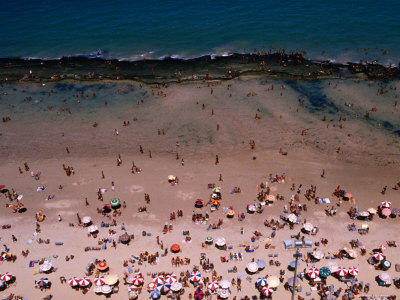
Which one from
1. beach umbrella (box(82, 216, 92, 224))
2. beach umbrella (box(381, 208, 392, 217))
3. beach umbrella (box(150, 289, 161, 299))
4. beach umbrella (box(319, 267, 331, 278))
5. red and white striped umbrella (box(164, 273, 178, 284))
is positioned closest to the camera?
beach umbrella (box(150, 289, 161, 299))

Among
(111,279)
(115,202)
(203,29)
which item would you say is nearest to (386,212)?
(111,279)

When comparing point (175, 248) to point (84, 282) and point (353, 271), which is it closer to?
point (84, 282)

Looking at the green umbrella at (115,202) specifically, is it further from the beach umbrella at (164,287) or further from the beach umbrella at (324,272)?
the beach umbrella at (324,272)

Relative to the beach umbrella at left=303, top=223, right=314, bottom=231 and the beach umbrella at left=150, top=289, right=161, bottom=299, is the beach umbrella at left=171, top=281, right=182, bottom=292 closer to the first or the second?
the beach umbrella at left=150, top=289, right=161, bottom=299

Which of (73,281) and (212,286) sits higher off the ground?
(73,281)

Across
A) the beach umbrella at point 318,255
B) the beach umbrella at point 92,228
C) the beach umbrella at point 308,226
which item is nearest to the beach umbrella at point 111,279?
the beach umbrella at point 92,228

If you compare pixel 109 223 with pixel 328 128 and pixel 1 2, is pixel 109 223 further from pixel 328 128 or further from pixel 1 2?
pixel 1 2

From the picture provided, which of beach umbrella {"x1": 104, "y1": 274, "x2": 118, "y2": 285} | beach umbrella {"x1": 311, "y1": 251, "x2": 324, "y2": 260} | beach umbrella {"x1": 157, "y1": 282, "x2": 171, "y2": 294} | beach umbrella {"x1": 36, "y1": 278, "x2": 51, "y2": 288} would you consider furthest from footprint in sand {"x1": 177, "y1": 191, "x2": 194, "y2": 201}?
beach umbrella {"x1": 36, "y1": 278, "x2": 51, "y2": 288}
